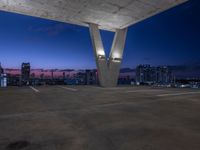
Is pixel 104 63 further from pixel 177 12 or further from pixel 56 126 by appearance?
pixel 177 12

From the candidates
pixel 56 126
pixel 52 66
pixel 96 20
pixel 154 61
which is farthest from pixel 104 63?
pixel 154 61

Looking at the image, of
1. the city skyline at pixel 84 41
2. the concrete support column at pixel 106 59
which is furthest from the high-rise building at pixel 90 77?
the city skyline at pixel 84 41

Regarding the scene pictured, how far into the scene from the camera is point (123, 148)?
1.63m

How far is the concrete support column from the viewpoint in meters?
14.3

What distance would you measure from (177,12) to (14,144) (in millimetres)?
41434

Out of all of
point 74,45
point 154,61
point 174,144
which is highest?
point 74,45

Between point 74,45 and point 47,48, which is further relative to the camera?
point 74,45

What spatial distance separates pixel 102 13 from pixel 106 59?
4432 millimetres

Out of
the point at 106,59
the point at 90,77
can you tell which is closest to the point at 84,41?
the point at 90,77

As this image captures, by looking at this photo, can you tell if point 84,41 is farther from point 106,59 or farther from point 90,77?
point 106,59

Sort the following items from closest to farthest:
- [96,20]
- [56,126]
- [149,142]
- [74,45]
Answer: [149,142]
[56,126]
[96,20]
[74,45]

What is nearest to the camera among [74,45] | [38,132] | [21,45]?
[38,132]

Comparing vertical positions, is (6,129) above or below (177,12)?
below

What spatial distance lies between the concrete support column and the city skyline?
14326mm
